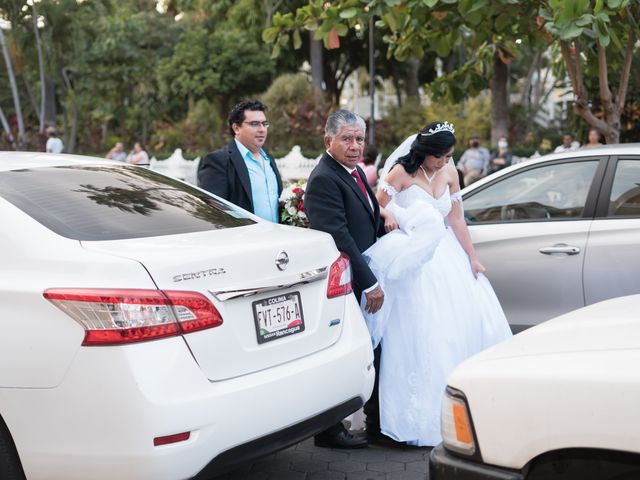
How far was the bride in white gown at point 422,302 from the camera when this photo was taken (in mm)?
4684

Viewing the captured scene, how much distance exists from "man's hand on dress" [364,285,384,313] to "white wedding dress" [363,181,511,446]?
0.20 meters

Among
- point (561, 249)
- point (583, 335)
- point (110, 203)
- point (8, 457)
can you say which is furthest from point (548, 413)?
point (561, 249)

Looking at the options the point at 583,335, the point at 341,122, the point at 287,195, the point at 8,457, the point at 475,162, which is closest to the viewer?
the point at 583,335

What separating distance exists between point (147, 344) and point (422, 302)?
2.11m

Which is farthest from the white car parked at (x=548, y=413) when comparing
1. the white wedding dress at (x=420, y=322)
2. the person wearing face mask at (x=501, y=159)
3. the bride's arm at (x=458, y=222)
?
the person wearing face mask at (x=501, y=159)

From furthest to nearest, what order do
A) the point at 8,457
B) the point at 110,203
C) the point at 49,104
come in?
the point at 49,104 < the point at 110,203 < the point at 8,457

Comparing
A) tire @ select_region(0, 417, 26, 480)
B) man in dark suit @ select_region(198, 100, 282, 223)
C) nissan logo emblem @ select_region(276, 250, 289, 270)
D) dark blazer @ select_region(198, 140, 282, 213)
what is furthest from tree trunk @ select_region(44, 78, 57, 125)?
tire @ select_region(0, 417, 26, 480)

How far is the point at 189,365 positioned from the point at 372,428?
2.06m

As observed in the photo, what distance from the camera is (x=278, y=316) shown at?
3541 millimetres

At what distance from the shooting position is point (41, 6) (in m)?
32.7

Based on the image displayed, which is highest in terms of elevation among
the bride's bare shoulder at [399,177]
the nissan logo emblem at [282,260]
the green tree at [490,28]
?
the green tree at [490,28]

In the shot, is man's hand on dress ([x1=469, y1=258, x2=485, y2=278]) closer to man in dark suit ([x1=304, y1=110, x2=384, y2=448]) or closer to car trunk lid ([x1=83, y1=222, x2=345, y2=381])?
man in dark suit ([x1=304, y1=110, x2=384, y2=448])

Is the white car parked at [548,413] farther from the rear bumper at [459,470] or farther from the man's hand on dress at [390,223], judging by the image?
the man's hand on dress at [390,223]

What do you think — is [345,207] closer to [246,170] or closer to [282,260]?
[246,170]
